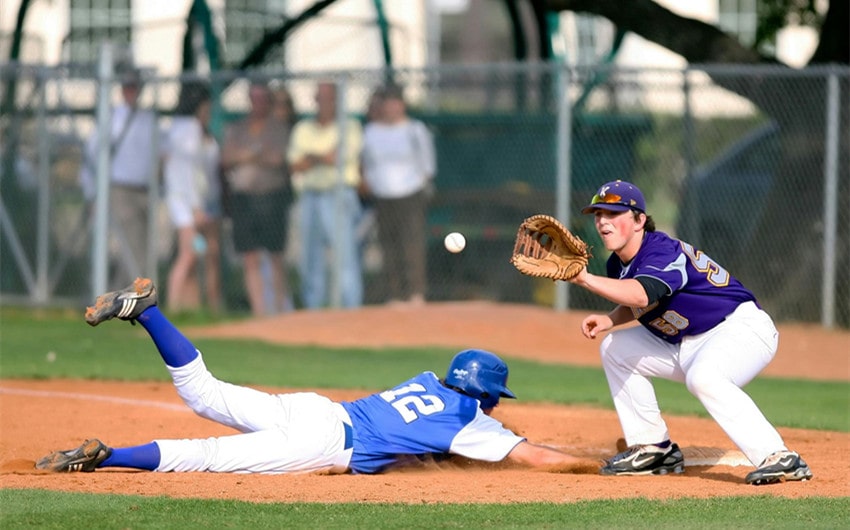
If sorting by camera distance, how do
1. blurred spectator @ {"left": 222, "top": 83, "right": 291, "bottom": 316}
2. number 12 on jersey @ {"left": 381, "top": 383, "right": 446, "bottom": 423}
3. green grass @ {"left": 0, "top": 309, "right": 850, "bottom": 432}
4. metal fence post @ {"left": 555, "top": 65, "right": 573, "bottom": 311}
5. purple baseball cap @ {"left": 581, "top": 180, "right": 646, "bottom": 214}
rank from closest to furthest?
purple baseball cap @ {"left": 581, "top": 180, "right": 646, "bottom": 214} → number 12 on jersey @ {"left": 381, "top": 383, "right": 446, "bottom": 423} → green grass @ {"left": 0, "top": 309, "right": 850, "bottom": 432} → metal fence post @ {"left": 555, "top": 65, "right": 573, "bottom": 311} → blurred spectator @ {"left": 222, "top": 83, "right": 291, "bottom": 316}

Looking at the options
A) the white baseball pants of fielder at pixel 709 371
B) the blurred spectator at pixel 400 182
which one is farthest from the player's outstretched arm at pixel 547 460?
the blurred spectator at pixel 400 182

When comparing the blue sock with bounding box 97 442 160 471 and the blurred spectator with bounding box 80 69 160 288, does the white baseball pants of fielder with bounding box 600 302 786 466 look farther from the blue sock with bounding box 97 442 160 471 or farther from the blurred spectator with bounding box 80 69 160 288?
the blurred spectator with bounding box 80 69 160 288

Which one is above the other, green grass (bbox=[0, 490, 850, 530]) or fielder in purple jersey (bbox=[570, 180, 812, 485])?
fielder in purple jersey (bbox=[570, 180, 812, 485])

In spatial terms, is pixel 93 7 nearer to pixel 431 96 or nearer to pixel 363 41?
pixel 363 41

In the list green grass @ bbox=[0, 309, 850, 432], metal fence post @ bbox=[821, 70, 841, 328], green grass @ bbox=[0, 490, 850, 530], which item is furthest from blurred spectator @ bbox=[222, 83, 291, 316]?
green grass @ bbox=[0, 490, 850, 530]

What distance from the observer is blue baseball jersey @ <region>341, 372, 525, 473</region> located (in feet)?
20.9

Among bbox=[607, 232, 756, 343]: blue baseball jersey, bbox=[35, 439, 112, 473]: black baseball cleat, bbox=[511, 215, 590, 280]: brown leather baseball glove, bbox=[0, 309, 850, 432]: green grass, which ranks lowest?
bbox=[0, 309, 850, 432]: green grass

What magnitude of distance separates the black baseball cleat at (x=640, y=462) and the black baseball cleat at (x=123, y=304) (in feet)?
7.98

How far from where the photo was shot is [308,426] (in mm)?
6227

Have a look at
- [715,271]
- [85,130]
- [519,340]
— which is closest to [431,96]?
[85,130]

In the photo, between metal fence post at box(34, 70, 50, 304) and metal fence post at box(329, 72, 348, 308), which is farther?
metal fence post at box(34, 70, 50, 304)

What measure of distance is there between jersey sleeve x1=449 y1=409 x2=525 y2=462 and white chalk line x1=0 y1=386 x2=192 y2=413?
2.92 metres

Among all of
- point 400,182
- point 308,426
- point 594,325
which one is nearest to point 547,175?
point 400,182

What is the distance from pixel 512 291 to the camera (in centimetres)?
1512
